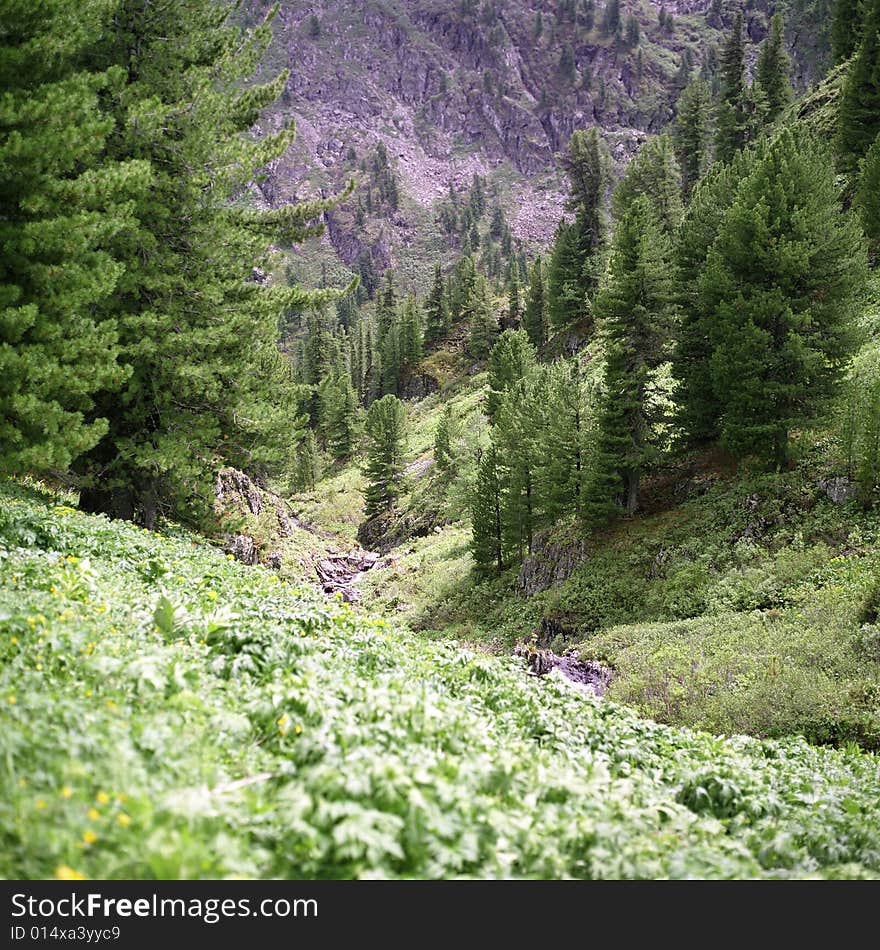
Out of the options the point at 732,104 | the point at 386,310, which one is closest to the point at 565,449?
the point at 732,104

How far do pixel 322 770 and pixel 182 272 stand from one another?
1338 cm

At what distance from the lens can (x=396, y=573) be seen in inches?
1519

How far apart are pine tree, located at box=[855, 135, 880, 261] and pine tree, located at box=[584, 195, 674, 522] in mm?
14916

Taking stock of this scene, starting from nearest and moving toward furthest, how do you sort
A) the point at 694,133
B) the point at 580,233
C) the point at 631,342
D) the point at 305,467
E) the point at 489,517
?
the point at 631,342 < the point at 489,517 < the point at 580,233 < the point at 694,133 < the point at 305,467

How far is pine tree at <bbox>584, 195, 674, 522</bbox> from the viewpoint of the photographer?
2412cm

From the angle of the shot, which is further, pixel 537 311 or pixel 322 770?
pixel 537 311

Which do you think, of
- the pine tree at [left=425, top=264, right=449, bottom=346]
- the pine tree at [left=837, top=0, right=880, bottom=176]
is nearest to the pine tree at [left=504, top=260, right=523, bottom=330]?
the pine tree at [left=425, top=264, right=449, bottom=346]

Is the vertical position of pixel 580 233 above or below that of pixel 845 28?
below

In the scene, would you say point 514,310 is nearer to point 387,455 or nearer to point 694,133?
point 694,133

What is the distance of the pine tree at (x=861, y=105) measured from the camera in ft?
124

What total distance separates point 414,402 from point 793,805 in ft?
245

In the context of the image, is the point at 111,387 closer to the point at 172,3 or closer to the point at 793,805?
the point at 172,3

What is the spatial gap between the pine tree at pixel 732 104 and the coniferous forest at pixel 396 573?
14258 mm
